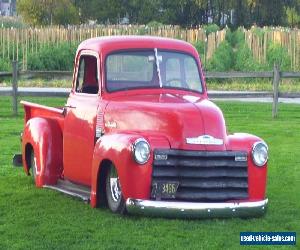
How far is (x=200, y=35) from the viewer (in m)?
43.5

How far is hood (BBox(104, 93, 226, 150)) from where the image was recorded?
10.6 m

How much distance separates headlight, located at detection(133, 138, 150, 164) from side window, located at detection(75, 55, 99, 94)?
1.60 m

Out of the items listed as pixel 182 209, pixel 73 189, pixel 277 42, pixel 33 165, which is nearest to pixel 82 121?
pixel 73 189

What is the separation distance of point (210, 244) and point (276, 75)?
16.6 meters

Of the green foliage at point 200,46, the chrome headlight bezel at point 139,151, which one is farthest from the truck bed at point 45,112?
the green foliage at point 200,46

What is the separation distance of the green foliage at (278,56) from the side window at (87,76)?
29.0 m

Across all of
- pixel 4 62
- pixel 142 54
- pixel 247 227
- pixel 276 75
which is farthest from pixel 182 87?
pixel 4 62

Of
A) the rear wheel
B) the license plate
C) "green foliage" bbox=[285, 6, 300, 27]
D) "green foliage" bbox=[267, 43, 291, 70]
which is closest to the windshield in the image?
the license plate

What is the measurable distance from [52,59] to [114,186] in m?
30.8

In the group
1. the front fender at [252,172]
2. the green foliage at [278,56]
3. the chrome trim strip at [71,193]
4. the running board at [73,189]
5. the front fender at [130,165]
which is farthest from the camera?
the green foliage at [278,56]

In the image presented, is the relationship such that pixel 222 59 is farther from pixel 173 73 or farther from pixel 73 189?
pixel 73 189

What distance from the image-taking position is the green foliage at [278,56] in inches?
1625

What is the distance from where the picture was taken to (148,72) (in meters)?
11.9

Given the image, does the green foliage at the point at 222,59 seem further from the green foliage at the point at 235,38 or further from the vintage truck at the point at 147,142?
the vintage truck at the point at 147,142
